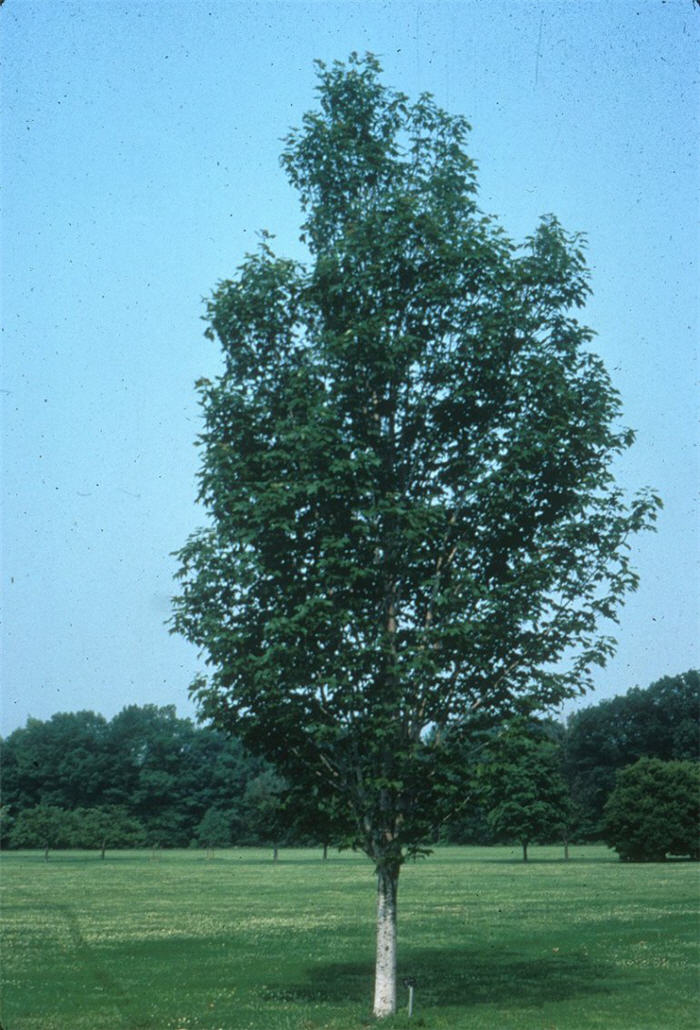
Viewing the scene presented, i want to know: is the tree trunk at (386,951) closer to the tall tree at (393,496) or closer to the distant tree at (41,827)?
the tall tree at (393,496)

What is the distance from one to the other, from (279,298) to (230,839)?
133 metres

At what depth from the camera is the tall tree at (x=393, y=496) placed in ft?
61.1

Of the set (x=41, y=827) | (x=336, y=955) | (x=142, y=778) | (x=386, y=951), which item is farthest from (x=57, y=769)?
(x=386, y=951)

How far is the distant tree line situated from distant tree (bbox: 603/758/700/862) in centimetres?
10

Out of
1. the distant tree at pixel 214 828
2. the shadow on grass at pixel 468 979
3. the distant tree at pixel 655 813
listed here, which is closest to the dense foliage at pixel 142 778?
the distant tree at pixel 214 828

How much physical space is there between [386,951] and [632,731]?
482 ft

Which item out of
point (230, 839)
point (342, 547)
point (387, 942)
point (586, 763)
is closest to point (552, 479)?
point (342, 547)

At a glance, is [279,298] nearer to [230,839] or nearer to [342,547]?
[342,547]

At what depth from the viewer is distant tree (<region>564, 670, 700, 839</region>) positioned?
151750 mm

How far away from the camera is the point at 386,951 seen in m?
19.6

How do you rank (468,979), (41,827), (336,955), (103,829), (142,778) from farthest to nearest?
(142,778) → (103,829) → (41,827) → (336,955) → (468,979)

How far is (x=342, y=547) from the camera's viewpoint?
59.8 feet

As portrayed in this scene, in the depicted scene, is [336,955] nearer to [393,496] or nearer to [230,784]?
[393,496]

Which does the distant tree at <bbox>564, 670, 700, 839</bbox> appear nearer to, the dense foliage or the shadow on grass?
the dense foliage
